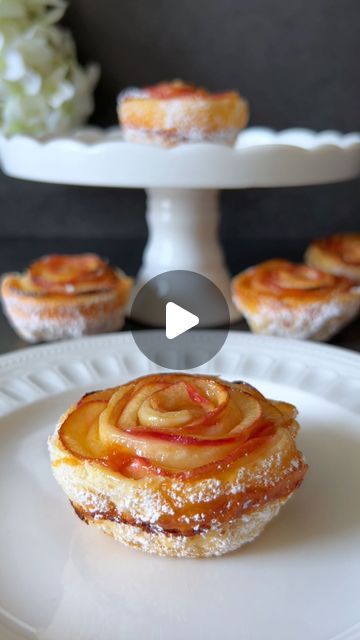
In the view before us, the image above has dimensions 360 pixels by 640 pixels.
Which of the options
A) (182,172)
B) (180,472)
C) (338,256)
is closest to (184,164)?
(182,172)

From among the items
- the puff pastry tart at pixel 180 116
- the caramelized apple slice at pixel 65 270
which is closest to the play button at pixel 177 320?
the caramelized apple slice at pixel 65 270

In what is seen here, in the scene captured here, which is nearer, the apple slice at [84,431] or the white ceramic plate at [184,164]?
the apple slice at [84,431]

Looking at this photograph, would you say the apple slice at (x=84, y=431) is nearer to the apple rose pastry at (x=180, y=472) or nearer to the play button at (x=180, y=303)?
the apple rose pastry at (x=180, y=472)

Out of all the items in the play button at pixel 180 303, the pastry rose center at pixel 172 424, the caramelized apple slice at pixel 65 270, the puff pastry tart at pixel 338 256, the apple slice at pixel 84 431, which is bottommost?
the play button at pixel 180 303

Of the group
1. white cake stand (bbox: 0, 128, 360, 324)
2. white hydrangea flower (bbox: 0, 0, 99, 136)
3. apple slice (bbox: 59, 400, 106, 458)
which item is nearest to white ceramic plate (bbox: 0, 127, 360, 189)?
white cake stand (bbox: 0, 128, 360, 324)

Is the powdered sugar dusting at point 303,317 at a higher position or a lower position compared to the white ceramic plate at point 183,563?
lower

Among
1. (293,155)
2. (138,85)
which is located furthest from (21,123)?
(293,155)

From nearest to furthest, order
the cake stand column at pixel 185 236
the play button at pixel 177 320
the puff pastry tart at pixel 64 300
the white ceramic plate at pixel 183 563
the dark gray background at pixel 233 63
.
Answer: the white ceramic plate at pixel 183 563
the play button at pixel 177 320
the puff pastry tart at pixel 64 300
the cake stand column at pixel 185 236
the dark gray background at pixel 233 63
